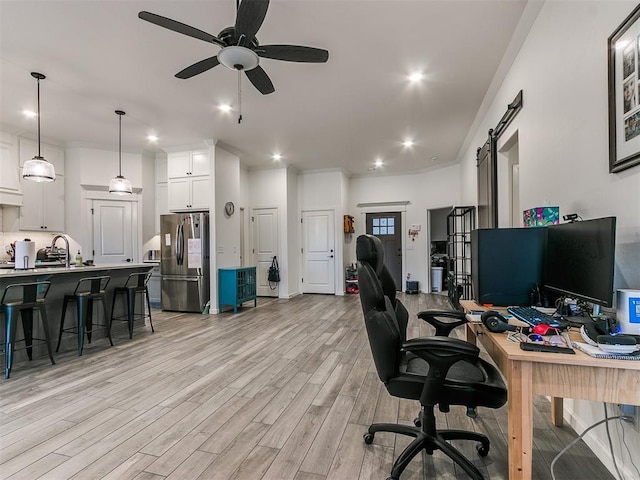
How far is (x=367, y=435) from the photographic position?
6.18 ft

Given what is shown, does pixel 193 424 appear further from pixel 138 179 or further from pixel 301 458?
pixel 138 179

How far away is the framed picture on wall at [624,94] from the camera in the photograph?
140cm

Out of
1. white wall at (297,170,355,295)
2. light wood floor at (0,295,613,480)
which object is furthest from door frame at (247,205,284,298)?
light wood floor at (0,295,613,480)

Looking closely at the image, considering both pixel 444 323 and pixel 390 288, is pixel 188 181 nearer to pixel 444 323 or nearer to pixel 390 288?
pixel 390 288

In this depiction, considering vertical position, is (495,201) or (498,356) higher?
(495,201)

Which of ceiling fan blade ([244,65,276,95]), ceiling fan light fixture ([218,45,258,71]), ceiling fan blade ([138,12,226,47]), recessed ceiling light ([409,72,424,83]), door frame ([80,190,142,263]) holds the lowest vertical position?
door frame ([80,190,142,263])

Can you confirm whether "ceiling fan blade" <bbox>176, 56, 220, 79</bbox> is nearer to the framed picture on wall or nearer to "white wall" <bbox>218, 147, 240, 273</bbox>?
the framed picture on wall

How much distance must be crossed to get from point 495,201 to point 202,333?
159 inches

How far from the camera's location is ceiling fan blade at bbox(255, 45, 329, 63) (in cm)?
235

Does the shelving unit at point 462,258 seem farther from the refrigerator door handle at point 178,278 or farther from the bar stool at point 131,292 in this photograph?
the bar stool at point 131,292

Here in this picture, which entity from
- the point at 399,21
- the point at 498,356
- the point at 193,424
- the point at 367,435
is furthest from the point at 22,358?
the point at 399,21

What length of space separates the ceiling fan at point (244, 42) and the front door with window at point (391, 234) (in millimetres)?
6023

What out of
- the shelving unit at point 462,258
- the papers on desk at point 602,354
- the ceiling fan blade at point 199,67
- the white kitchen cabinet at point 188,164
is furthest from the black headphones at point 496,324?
the white kitchen cabinet at point 188,164

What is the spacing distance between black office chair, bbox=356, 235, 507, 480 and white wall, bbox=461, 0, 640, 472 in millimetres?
686
